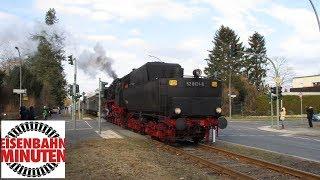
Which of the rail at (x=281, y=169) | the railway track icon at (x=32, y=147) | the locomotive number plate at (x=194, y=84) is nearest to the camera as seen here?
the railway track icon at (x=32, y=147)

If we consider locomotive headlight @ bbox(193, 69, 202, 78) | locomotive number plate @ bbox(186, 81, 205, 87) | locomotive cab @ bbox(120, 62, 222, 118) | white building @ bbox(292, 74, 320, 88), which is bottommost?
locomotive cab @ bbox(120, 62, 222, 118)

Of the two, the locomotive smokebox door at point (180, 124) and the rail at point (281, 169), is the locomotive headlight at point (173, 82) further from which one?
the rail at point (281, 169)

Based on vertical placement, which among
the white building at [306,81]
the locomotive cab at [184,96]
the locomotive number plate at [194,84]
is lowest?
the locomotive cab at [184,96]

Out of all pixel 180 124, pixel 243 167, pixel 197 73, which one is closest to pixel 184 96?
pixel 197 73

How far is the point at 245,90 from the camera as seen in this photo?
2943 inches

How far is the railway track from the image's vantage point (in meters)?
11.9

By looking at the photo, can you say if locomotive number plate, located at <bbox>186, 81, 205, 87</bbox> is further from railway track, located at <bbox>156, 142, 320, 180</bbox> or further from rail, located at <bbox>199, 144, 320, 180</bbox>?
rail, located at <bbox>199, 144, 320, 180</bbox>

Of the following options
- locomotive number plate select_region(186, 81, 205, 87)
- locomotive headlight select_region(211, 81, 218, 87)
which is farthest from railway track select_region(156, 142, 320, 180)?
locomotive headlight select_region(211, 81, 218, 87)

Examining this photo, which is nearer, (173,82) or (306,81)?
(173,82)

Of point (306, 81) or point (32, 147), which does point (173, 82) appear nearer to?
point (32, 147)

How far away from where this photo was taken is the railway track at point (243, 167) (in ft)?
39.2

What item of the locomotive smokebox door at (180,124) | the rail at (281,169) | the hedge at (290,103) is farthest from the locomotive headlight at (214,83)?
the hedge at (290,103)

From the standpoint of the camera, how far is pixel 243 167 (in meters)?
13.9

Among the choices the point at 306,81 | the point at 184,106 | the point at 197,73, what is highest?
the point at 306,81
